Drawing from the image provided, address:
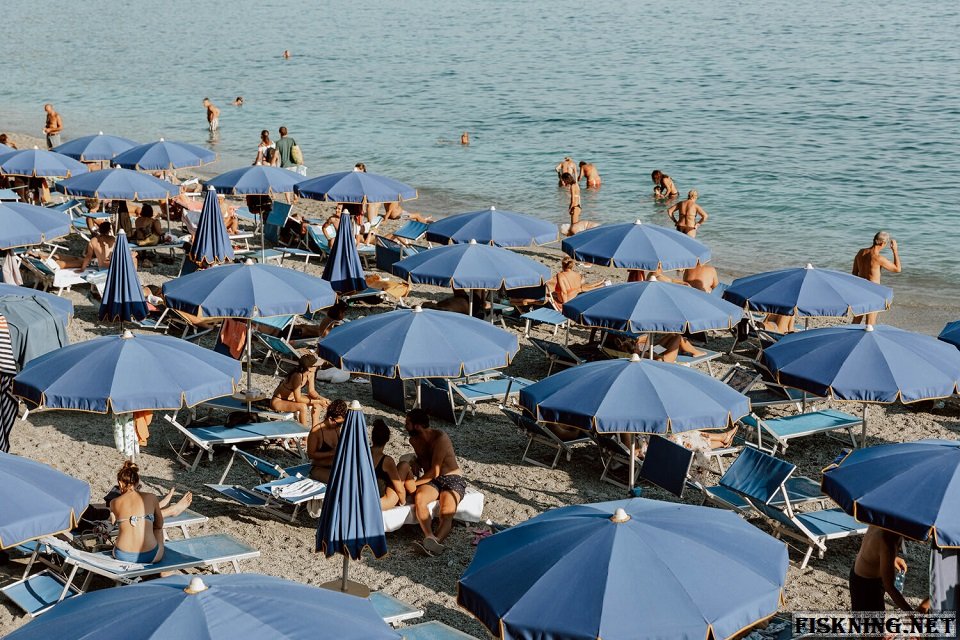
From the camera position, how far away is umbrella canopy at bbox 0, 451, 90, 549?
6.36m

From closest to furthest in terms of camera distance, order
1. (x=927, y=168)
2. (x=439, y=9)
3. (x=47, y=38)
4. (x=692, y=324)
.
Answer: (x=692, y=324), (x=927, y=168), (x=47, y=38), (x=439, y=9)

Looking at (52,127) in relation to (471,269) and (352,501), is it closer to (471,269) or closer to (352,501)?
(471,269)

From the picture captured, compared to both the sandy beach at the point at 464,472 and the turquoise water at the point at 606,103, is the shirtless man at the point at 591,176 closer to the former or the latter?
the turquoise water at the point at 606,103

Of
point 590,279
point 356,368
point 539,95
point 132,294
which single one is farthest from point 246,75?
point 356,368

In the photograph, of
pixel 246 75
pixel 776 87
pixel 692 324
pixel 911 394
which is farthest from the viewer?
pixel 246 75

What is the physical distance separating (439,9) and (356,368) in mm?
77331

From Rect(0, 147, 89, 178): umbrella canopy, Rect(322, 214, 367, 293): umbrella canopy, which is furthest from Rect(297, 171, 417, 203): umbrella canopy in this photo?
Rect(0, 147, 89, 178): umbrella canopy

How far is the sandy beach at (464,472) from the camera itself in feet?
25.5

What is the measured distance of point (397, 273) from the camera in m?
12.5

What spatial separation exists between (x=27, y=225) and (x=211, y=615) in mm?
9832

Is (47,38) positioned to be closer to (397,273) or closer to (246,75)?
(246,75)

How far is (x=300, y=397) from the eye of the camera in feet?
33.7

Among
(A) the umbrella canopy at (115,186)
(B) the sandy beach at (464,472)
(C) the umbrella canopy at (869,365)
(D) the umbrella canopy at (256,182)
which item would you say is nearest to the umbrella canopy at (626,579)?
(B) the sandy beach at (464,472)

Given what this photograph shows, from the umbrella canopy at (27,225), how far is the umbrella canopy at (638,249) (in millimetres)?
6412
